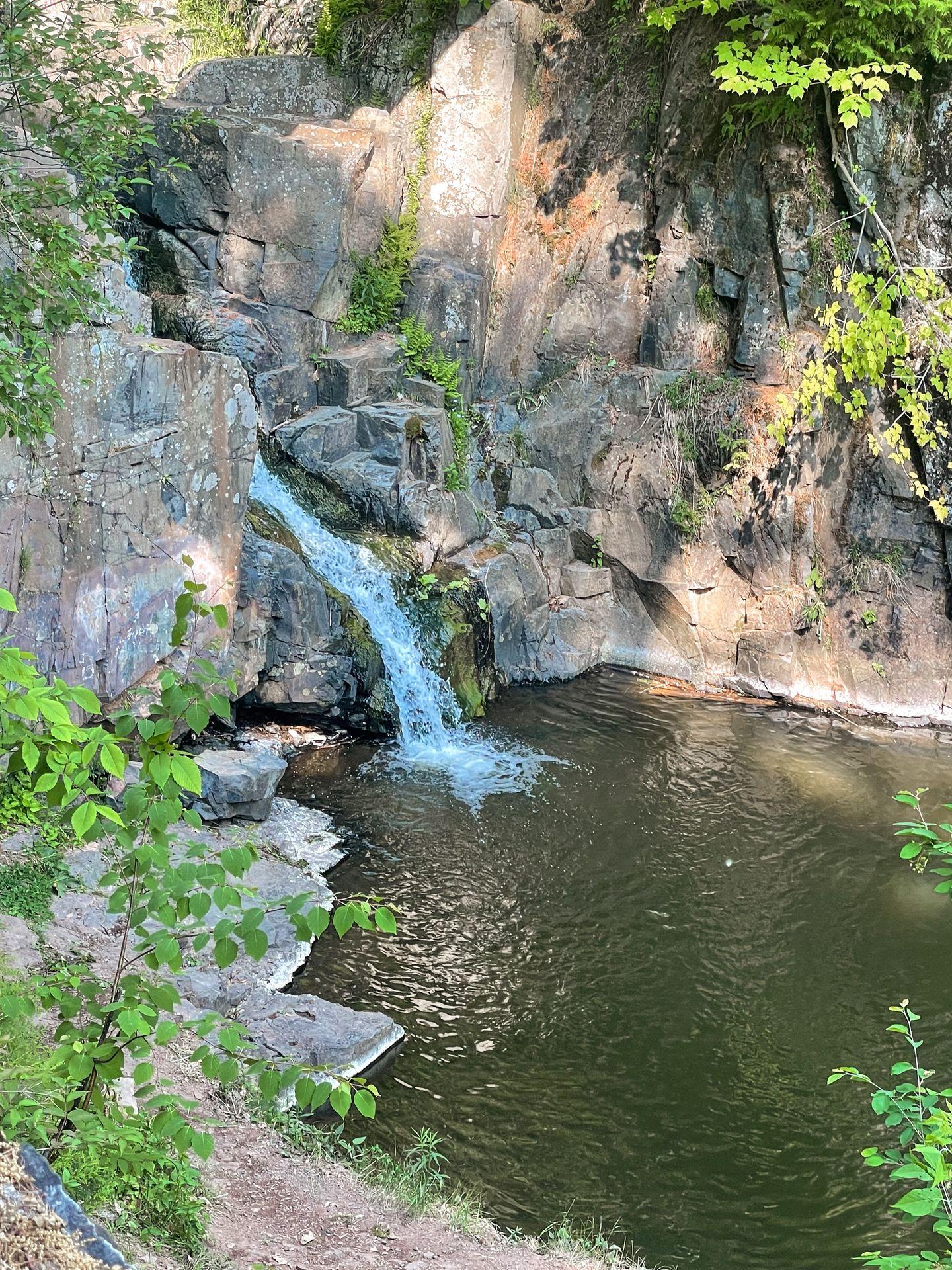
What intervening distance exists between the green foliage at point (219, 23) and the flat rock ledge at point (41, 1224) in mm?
15987

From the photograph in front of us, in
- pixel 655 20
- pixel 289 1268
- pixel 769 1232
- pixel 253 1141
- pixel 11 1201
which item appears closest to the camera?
pixel 11 1201

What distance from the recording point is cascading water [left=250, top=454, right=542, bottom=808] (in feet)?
34.3

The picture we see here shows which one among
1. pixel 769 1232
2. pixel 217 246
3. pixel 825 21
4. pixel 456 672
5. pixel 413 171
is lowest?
pixel 769 1232

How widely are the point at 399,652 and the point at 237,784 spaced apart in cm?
288

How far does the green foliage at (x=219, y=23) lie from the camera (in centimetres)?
1534

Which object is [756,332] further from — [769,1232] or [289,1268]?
[289,1268]

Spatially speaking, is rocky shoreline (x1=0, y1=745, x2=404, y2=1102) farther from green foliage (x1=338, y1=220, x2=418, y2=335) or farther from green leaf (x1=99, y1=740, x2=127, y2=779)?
green foliage (x1=338, y1=220, x2=418, y2=335)

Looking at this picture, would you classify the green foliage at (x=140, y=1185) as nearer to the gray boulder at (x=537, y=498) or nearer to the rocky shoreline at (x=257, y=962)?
the rocky shoreline at (x=257, y=962)

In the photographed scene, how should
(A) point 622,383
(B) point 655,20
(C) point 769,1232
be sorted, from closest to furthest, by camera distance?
1. (C) point 769,1232
2. (B) point 655,20
3. (A) point 622,383

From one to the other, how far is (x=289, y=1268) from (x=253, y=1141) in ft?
3.44

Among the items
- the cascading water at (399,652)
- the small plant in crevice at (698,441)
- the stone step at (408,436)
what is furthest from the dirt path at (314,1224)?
the small plant in crevice at (698,441)

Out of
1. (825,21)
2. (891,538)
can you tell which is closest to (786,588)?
(891,538)

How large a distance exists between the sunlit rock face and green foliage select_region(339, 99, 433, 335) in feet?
13.3

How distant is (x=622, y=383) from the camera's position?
12891mm
